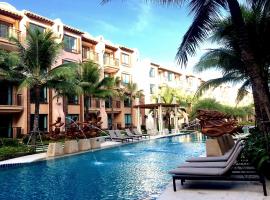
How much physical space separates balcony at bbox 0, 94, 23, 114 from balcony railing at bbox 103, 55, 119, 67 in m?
13.6

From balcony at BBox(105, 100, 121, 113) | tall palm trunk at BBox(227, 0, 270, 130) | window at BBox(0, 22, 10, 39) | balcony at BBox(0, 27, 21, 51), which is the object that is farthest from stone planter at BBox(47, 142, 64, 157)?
balcony at BBox(105, 100, 121, 113)

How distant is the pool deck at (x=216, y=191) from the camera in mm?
5961

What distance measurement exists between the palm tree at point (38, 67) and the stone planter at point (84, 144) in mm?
2712

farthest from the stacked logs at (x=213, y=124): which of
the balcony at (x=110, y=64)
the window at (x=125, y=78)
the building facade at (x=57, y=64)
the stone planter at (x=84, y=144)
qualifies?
the window at (x=125, y=78)

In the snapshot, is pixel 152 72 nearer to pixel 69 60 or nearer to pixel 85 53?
pixel 85 53

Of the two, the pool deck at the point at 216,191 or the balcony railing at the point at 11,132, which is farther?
the balcony railing at the point at 11,132

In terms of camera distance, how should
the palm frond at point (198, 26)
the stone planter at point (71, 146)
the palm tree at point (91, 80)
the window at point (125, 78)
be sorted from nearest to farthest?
the palm frond at point (198, 26) < the stone planter at point (71, 146) < the palm tree at point (91, 80) < the window at point (125, 78)

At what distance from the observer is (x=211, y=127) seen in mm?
9766

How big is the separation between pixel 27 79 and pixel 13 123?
11061mm

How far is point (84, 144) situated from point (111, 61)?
2145 cm

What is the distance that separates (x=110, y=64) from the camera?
127 feet

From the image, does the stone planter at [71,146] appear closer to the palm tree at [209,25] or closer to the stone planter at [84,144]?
the stone planter at [84,144]

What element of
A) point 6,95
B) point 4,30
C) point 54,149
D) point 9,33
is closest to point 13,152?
point 54,149

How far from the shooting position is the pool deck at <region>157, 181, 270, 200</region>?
19.6 feet
